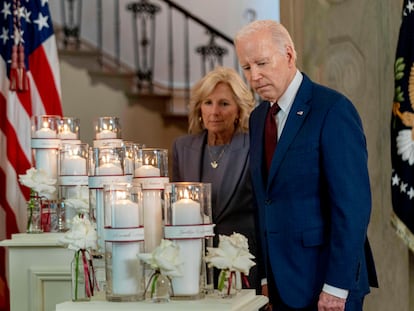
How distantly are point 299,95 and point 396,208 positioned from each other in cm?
146

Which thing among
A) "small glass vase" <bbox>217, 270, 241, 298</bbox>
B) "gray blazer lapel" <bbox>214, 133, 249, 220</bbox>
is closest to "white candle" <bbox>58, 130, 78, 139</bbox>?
"gray blazer lapel" <bbox>214, 133, 249, 220</bbox>

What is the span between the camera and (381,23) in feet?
13.9

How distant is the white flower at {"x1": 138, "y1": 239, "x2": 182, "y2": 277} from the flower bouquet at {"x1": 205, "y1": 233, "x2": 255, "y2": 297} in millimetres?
122

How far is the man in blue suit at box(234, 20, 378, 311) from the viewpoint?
2.63 m

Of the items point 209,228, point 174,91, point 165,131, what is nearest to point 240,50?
point 209,228

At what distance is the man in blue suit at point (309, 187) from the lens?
103 inches

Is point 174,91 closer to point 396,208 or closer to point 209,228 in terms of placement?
point 396,208

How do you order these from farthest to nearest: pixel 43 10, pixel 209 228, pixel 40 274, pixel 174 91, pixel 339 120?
pixel 174 91, pixel 43 10, pixel 40 274, pixel 339 120, pixel 209 228

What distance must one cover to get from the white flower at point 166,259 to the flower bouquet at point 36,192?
123 centimetres

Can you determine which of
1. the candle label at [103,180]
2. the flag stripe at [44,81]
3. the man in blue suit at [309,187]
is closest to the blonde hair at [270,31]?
the man in blue suit at [309,187]

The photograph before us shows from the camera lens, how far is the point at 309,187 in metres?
2.70

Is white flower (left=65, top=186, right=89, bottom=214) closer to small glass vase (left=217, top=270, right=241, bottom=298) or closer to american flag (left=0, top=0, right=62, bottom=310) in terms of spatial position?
small glass vase (left=217, top=270, right=241, bottom=298)

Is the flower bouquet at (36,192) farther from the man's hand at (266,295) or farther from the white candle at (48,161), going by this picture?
the man's hand at (266,295)

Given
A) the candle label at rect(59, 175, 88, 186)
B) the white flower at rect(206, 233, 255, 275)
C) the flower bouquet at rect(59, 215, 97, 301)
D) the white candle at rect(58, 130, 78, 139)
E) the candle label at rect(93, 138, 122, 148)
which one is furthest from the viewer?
the white candle at rect(58, 130, 78, 139)
